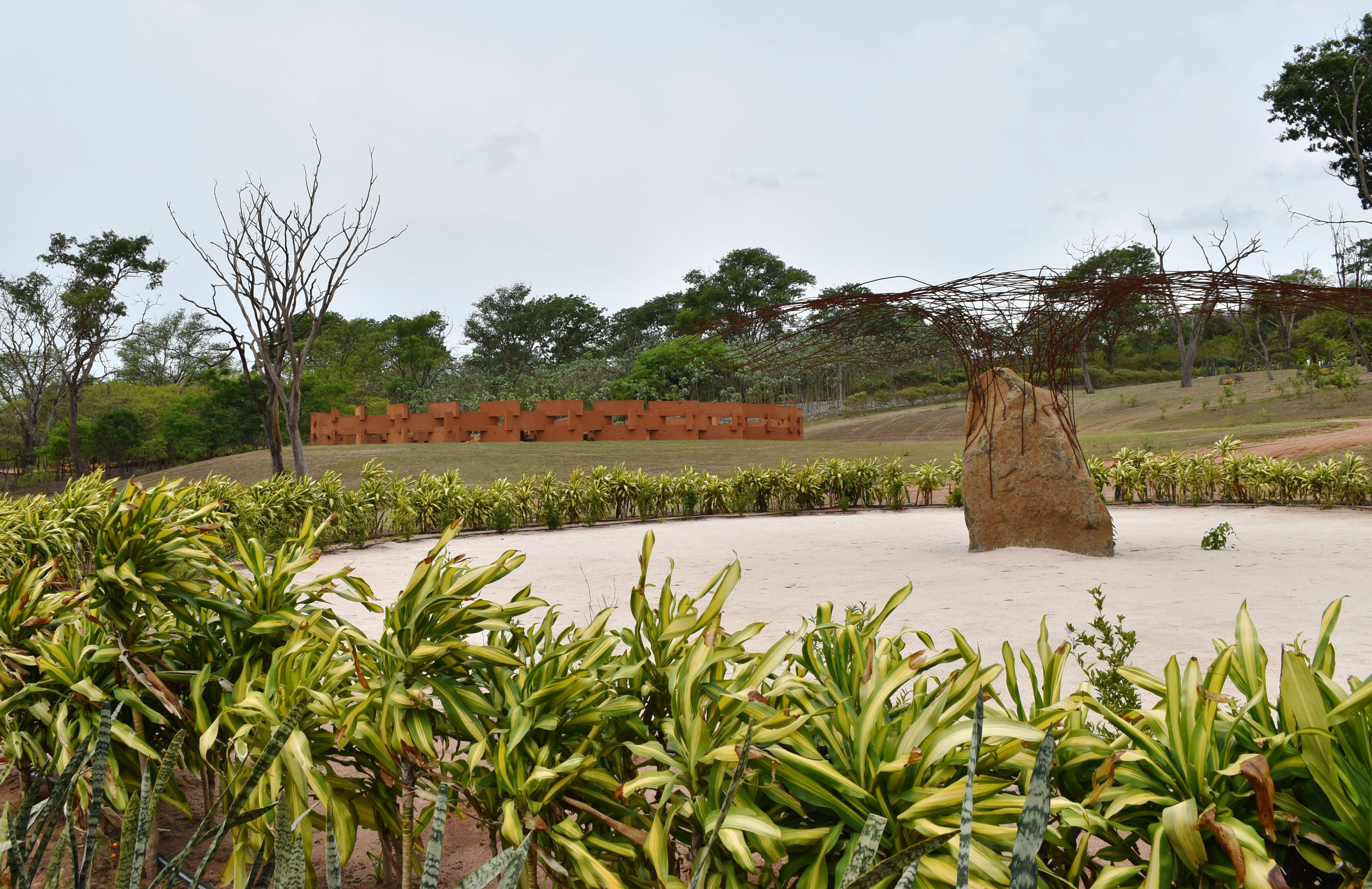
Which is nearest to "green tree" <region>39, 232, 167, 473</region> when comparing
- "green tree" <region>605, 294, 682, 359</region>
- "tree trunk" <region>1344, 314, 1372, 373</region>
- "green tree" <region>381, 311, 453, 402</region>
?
"green tree" <region>381, 311, 453, 402</region>

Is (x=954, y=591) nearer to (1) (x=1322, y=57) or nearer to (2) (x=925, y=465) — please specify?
(2) (x=925, y=465)

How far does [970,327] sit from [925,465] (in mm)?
6257

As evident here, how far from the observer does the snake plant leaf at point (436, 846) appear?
1030 mm

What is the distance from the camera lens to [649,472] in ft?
68.2

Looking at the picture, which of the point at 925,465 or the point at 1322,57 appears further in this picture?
the point at 1322,57

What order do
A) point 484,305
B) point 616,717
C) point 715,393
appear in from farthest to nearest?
1. point 484,305
2. point 715,393
3. point 616,717

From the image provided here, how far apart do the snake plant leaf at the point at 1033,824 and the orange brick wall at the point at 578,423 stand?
26.9 m

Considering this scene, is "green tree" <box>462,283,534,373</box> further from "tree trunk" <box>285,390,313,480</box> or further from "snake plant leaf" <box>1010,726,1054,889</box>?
"snake plant leaf" <box>1010,726,1054,889</box>

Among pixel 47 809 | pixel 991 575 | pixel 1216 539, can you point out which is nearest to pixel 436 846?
pixel 47 809

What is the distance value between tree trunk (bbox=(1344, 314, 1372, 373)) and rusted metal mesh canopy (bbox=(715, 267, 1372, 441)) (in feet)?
85.5

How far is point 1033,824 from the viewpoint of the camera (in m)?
0.86

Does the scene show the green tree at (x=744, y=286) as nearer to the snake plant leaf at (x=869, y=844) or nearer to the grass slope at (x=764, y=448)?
the grass slope at (x=764, y=448)

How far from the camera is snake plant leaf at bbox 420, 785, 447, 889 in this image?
1.03m

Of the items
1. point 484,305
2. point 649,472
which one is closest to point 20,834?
point 649,472
